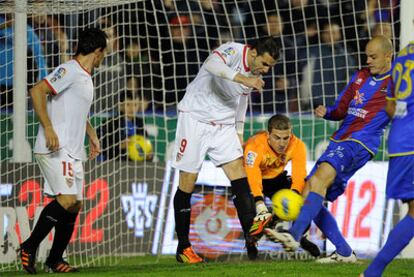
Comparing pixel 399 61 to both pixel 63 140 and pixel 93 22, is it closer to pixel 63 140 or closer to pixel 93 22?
pixel 63 140

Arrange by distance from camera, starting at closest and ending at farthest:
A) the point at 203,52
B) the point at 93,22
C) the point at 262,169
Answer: the point at 262,169
the point at 93,22
the point at 203,52

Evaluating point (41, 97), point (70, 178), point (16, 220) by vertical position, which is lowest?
point (16, 220)

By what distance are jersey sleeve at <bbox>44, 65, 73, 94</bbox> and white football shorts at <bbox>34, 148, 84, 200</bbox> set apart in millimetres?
488

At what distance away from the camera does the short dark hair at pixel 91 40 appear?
340 inches

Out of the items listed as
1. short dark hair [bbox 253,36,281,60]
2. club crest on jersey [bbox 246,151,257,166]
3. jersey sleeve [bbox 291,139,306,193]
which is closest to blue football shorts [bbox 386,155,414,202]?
short dark hair [bbox 253,36,281,60]

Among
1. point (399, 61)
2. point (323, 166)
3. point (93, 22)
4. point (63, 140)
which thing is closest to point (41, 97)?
point (63, 140)

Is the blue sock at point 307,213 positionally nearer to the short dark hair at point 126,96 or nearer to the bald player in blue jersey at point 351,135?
the bald player in blue jersey at point 351,135

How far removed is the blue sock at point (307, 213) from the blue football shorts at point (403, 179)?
4.26 feet

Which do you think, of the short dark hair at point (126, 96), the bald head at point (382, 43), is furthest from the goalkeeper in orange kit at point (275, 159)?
the short dark hair at point (126, 96)

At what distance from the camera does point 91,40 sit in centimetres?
862

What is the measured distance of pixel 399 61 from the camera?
7.10 meters

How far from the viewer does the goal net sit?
11312 millimetres

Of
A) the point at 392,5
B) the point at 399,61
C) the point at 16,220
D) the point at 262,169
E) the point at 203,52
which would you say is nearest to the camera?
the point at 399,61

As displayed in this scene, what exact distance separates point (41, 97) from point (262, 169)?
2300 mm
